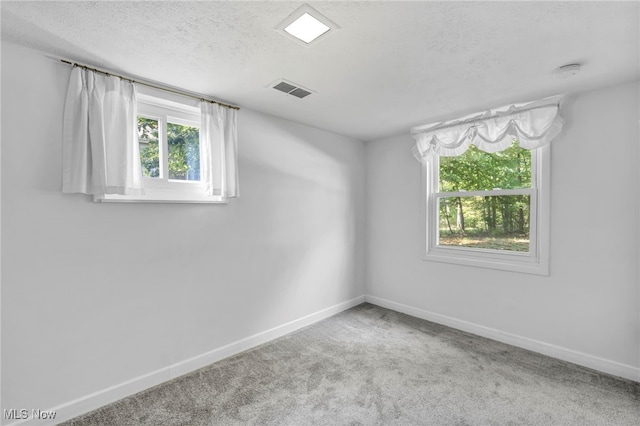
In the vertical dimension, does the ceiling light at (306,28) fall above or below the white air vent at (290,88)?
below

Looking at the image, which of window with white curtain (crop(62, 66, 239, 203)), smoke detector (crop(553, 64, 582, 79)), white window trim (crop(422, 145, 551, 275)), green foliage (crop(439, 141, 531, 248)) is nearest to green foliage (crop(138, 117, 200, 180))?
window with white curtain (crop(62, 66, 239, 203))

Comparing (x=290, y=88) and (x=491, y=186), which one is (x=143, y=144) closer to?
(x=290, y=88)

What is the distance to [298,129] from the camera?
10.5ft

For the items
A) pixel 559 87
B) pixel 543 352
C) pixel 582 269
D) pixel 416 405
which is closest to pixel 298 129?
pixel 559 87

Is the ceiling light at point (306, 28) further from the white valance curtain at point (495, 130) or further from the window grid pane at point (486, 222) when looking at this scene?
the window grid pane at point (486, 222)

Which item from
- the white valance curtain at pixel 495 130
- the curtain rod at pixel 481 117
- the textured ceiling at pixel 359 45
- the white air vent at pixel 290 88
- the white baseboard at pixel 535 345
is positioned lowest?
the white baseboard at pixel 535 345

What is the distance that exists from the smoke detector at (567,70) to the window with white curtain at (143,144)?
2.46 metres

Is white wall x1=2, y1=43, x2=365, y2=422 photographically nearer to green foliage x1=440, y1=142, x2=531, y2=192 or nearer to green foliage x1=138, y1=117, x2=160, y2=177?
green foliage x1=138, y1=117, x2=160, y2=177

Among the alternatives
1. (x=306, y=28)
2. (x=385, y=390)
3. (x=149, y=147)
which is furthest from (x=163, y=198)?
(x=385, y=390)

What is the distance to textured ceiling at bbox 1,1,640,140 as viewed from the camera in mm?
1392

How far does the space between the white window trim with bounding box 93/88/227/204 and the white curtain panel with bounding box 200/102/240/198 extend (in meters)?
0.10

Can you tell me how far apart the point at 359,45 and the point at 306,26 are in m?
0.34

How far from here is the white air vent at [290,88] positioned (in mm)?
2201

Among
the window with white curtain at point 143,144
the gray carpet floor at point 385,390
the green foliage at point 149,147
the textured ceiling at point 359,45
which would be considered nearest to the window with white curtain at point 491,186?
the textured ceiling at point 359,45
